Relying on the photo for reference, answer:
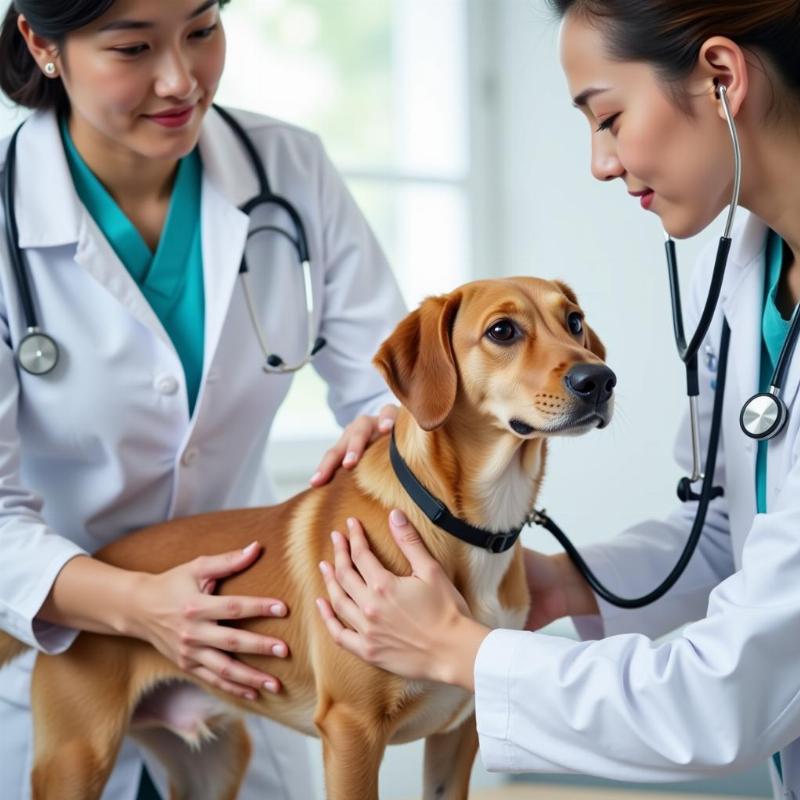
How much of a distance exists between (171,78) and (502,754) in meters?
0.96

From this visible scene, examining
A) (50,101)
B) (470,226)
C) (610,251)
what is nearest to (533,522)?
(50,101)

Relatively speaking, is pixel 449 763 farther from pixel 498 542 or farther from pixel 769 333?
pixel 769 333

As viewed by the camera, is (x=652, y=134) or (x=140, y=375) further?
(x=140, y=375)

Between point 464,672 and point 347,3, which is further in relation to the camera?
point 347,3

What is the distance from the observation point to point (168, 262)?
5.34ft

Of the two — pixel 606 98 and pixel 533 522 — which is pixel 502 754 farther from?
pixel 606 98

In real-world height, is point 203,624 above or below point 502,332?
below

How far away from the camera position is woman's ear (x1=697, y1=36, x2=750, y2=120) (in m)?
1.19

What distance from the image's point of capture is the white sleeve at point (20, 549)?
143cm

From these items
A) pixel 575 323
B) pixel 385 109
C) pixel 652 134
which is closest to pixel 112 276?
pixel 575 323

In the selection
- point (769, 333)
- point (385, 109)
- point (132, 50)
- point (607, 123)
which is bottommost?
point (769, 333)

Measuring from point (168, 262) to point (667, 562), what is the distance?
871 mm

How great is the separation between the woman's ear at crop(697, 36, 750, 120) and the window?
7.30ft

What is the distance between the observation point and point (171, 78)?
4.81 feet
